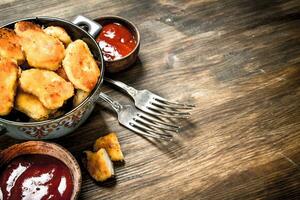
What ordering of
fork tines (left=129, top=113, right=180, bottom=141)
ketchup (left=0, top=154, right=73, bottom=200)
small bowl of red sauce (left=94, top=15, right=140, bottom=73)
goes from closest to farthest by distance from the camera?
ketchup (left=0, top=154, right=73, bottom=200)
fork tines (left=129, top=113, right=180, bottom=141)
small bowl of red sauce (left=94, top=15, right=140, bottom=73)

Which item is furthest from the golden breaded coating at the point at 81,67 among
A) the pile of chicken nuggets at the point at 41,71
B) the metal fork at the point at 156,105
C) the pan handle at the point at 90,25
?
the metal fork at the point at 156,105

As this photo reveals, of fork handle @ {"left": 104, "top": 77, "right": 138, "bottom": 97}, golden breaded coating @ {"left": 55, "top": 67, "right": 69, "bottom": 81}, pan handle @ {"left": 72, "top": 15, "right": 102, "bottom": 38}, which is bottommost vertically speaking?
fork handle @ {"left": 104, "top": 77, "right": 138, "bottom": 97}

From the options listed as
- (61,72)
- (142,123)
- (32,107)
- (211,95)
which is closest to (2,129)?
(32,107)

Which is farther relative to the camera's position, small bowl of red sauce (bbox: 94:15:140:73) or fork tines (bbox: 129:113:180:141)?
small bowl of red sauce (bbox: 94:15:140:73)

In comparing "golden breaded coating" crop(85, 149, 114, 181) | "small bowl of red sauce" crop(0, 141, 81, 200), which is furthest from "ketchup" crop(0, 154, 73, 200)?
"golden breaded coating" crop(85, 149, 114, 181)

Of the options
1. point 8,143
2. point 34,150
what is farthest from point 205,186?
point 8,143

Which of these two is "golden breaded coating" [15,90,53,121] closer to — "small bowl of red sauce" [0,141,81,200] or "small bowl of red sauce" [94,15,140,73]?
"small bowl of red sauce" [0,141,81,200]

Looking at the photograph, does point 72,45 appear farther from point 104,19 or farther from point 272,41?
point 272,41

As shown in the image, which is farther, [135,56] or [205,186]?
[135,56]

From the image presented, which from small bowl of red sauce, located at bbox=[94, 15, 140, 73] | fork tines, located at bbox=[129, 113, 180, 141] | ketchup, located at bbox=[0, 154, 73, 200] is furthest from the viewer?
small bowl of red sauce, located at bbox=[94, 15, 140, 73]
